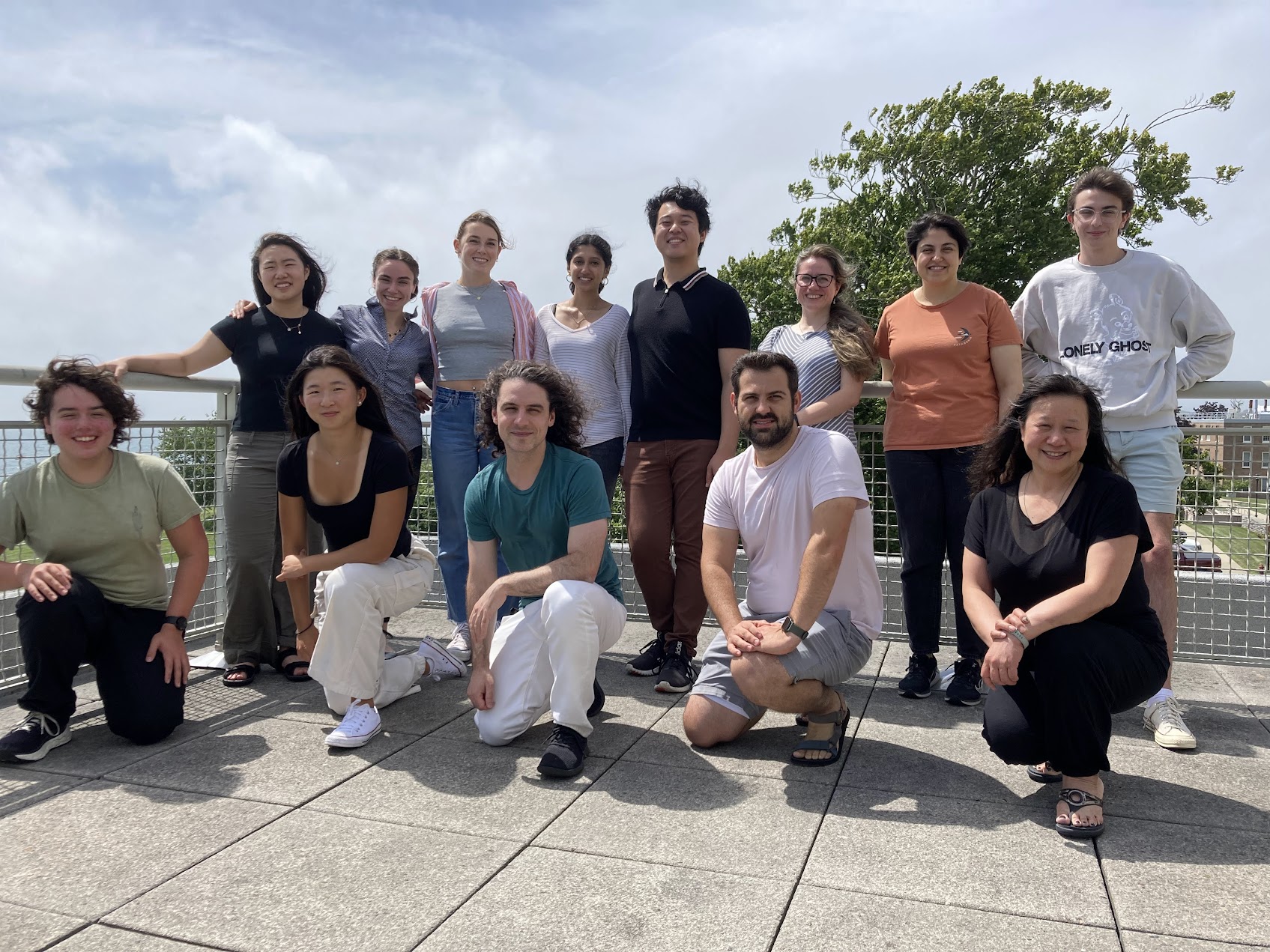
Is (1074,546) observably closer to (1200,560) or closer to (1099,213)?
(1099,213)

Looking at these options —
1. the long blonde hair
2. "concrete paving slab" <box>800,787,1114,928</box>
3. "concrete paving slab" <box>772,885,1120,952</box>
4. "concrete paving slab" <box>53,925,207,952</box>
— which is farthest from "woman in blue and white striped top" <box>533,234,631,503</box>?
"concrete paving slab" <box>53,925,207,952</box>

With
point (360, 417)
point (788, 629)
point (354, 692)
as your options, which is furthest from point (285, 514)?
point (788, 629)

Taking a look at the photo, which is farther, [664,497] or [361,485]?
[664,497]

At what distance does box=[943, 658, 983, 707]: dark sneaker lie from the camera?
12.8ft

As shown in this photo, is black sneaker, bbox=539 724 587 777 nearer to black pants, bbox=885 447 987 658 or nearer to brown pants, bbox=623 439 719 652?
brown pants, bbox=623 439 719 652

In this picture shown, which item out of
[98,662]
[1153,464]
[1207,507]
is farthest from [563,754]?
[1207,507]

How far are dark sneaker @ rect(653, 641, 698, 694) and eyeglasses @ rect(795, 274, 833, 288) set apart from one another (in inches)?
67.1

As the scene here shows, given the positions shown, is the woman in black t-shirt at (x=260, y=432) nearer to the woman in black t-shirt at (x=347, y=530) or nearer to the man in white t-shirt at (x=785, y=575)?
the woman in black t-shirt at (x=347, y=530)

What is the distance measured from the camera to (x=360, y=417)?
153 inches

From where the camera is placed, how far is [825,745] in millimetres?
3123

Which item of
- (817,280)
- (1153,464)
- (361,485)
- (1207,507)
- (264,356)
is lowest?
(1207,507)

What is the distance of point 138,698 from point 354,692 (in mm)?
729

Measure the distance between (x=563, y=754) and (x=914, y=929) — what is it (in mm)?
1280

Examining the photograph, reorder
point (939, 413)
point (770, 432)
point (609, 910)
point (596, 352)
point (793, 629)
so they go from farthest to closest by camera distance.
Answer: point (596, 352) → point (939, 413) → point (770, 432) → point (793, 629) → point (609, 910)
